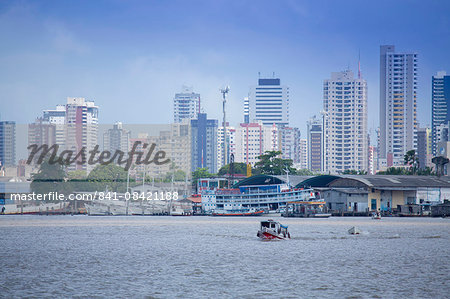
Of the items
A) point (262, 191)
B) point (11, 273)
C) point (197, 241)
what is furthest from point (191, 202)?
point (11, 273)

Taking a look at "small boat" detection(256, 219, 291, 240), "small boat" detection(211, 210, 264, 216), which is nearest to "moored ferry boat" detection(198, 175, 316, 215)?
"small boat" detection(211, 210, 264, 216)

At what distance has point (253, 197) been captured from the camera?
506 ft

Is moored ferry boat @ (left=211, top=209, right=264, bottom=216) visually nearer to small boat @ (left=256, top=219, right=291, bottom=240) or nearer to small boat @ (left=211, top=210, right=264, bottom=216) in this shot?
small boat @ (left=211, top=210, right=264, bottom=216)

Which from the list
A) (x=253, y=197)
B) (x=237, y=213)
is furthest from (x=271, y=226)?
(x=237, y=213)

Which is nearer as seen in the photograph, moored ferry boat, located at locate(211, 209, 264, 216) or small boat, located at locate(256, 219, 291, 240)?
small boat, located at locate(256, 219, 291, 240)

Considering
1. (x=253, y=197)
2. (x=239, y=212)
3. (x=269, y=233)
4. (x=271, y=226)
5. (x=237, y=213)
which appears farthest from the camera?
(x=239, y=212)

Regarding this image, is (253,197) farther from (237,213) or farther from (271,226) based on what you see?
(271,226)

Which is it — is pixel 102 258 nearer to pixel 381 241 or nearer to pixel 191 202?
pixel 381 241

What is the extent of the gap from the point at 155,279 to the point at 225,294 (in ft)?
26.0

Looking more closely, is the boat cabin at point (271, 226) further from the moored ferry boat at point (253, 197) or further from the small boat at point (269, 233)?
the moored ferry boat at point (253, 197)

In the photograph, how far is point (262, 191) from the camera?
504 feet

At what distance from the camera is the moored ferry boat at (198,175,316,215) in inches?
5881

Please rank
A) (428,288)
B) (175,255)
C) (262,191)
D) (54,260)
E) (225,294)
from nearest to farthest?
(225,294), (428,288), (54,260), (175,255), (262,191)

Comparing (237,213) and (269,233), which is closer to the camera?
(269,233)
